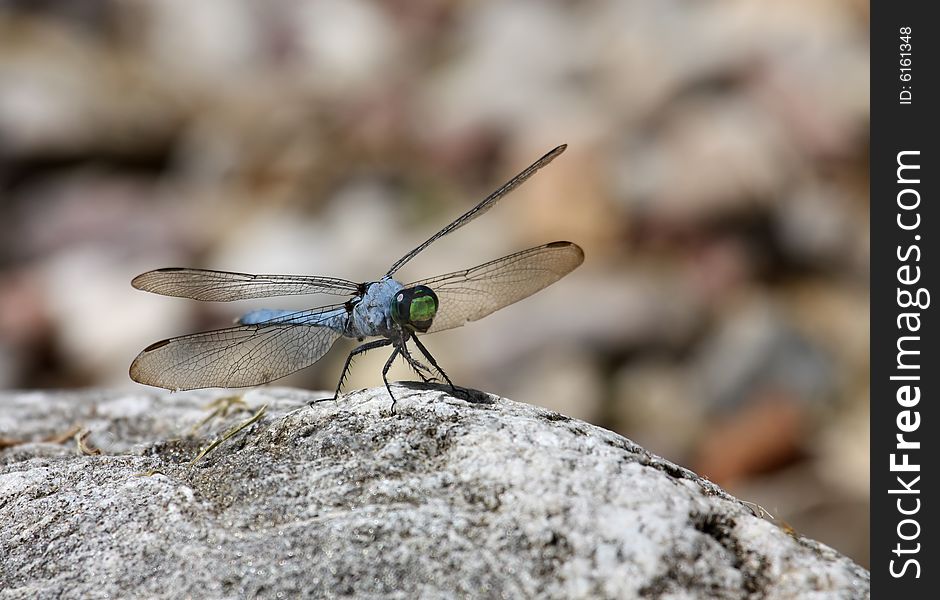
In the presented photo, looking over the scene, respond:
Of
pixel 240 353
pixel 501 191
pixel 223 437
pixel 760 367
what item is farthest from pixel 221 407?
pixel 760 367

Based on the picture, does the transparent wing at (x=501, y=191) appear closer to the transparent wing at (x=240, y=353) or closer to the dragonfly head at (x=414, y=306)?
the dragonfly head at (x=414, y=306)

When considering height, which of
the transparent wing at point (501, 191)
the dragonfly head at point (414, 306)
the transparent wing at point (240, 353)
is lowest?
the transparent wing at point (240, 353)

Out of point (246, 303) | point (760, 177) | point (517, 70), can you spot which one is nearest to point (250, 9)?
point (517, 70)

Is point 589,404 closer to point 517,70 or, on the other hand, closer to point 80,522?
point 517,70

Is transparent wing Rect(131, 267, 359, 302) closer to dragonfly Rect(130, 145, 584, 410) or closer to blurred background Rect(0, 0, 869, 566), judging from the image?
dragonfly Rect(130, 145, 584, 410)

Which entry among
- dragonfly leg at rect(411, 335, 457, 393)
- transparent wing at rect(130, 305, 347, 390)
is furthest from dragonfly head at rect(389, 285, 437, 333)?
transparent wing at rect(130, 305, 347, 390)

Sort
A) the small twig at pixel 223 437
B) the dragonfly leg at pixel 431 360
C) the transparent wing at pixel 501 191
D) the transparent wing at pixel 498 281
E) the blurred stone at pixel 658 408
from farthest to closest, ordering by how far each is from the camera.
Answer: the blurred stone at pixel 658 408 → the transparent wing at pixel 498 281 → the transparent wing at pixel 501 191 → the dragonfly leg at pixel 431 360 → the small twig at pixel 223 437

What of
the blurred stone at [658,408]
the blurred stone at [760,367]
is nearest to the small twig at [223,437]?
the blurred stone at [658,408]
